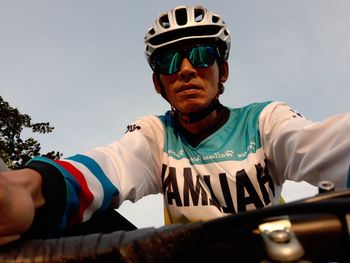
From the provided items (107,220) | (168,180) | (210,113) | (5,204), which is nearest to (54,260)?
(5,204)

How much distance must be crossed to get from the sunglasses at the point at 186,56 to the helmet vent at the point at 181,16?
1.83 feet

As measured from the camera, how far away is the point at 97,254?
70 centimetres

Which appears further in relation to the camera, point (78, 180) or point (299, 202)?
point (78, 180)

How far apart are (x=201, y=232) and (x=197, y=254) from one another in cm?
4

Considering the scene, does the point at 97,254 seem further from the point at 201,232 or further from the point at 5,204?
the point at 5,204

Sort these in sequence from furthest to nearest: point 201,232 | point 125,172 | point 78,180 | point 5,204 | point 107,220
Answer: point 125,172 → point 107,220 → point 78,180 → point 5,204 → point 201,232

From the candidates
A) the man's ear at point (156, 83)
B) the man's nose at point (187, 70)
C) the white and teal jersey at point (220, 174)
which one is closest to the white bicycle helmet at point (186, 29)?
the man's ear at point (156, 83)

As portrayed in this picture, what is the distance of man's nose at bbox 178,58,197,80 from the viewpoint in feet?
9.66

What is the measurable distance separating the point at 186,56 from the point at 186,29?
0.43 m

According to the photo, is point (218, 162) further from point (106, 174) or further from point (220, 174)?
point (106, 174)

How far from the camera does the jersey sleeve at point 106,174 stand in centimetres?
141

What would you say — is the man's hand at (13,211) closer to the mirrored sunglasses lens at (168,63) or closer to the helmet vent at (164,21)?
the mirrored sunglasses lens at (168,63)

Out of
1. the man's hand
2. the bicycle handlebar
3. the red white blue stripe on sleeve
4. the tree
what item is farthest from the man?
the tree

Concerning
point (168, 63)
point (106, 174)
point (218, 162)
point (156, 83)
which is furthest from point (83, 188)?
point (156, 83)
